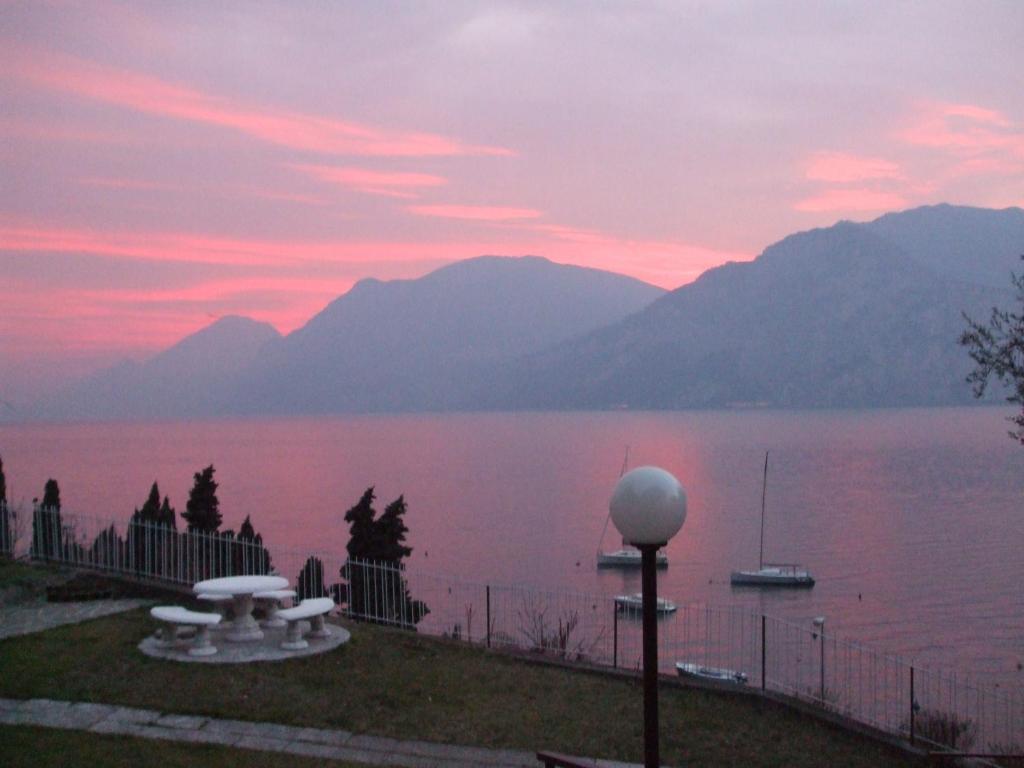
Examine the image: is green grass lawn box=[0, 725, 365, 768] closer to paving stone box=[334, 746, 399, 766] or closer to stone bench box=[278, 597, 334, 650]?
paving stone box=[334, 746, 399, 766]

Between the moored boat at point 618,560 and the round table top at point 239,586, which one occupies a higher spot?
the round table top at point 239,586

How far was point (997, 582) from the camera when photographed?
1849 inches

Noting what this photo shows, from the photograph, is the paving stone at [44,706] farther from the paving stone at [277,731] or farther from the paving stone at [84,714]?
the paving stone at [277,731]

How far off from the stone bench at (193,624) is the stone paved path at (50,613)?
1.65 m

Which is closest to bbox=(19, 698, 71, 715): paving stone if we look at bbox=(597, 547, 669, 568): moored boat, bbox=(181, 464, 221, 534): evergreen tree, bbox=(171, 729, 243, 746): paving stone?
bbox=(171, 729, 243, 746): paving stone

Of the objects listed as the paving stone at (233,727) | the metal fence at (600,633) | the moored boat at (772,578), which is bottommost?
the moored boat at (772,578)

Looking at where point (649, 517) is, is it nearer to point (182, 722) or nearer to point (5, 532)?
point (182, 722)

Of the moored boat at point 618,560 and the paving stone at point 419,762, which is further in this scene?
the moored boat at point 618,560

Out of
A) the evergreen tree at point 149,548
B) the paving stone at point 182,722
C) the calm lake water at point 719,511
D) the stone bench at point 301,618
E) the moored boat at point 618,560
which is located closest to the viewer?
the paving stone at point 182,722

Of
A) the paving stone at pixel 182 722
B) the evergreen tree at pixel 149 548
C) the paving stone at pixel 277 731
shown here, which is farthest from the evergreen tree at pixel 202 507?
the paving stone at pixel 277 731

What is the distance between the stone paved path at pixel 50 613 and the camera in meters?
11.6

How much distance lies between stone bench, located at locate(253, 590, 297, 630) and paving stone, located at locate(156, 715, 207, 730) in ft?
9.46

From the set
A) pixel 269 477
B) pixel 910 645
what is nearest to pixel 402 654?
pixel 910 645

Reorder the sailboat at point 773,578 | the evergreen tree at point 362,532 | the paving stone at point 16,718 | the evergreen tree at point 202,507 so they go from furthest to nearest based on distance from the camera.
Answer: the sailboat at point 773,578 → the evergreen tree at point 202,507 → the evergreen tree at point 362,532 → the paving stone at point 16,718
